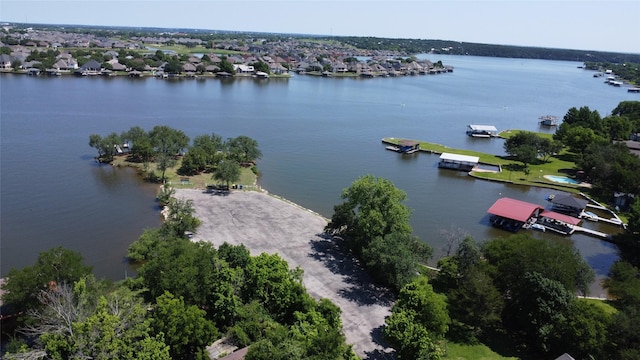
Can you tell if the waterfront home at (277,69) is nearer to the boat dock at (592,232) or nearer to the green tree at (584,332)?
the boat dock at (592,232)

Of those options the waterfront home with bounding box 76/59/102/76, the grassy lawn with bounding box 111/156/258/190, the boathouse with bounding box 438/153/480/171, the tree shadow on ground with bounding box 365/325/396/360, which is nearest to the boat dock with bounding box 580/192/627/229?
the boathouse with bounding box 438/153/480/171

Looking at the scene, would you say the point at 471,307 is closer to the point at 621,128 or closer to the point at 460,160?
the point at 460,160

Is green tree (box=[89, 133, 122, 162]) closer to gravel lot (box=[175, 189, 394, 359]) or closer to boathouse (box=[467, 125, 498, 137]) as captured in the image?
gravel lot (box=[175, 189, 394, 359])

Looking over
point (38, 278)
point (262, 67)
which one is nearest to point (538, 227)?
point (38, 278)

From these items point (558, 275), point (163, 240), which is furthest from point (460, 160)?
point (163, 240)

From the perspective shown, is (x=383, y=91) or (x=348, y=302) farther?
(x=383, y=91)

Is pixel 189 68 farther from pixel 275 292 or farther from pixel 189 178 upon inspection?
pixel 275 292
